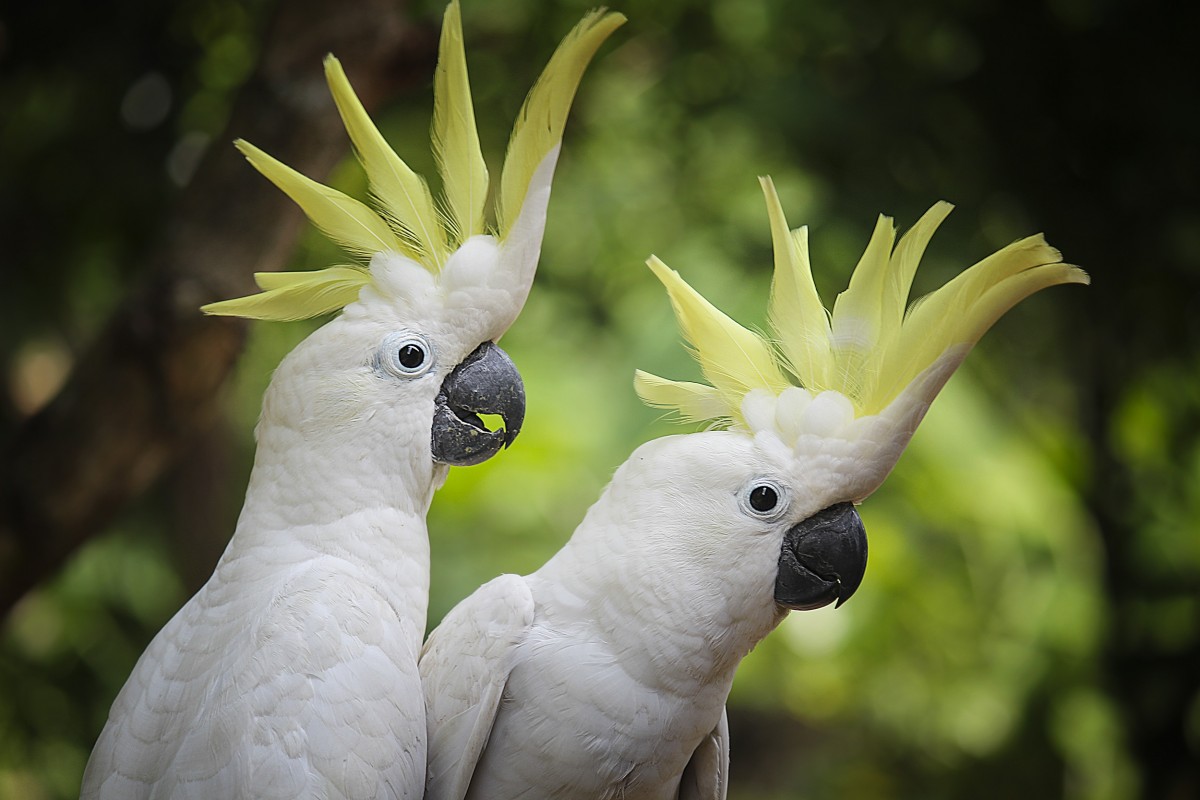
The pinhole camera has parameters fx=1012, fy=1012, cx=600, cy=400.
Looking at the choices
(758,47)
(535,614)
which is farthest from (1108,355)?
(535,614)

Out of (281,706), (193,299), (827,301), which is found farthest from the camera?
(827,301)

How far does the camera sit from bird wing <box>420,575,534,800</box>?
123 centimetres

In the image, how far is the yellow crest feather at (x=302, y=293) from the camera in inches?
52.1

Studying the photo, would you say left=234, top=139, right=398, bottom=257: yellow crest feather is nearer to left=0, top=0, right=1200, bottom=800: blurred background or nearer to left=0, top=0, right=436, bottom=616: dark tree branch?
left=0, top=0, right=436, bottom=616: dark tree branch

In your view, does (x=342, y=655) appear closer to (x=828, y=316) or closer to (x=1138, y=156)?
(x=828, y=316)

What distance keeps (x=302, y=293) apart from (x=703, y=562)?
629mm

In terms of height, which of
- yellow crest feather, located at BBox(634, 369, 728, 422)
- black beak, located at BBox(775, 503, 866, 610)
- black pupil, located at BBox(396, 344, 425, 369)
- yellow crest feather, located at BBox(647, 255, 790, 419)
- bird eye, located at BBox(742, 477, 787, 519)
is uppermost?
yellow crest feather, located at BBox(647, 255, 790, 419)

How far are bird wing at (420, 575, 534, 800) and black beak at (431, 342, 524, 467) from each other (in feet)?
0.57

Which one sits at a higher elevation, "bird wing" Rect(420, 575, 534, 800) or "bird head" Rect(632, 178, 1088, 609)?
"bird head" Rect(632, 178, 1088, 609)

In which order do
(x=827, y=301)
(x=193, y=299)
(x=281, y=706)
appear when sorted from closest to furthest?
1. (x=281, y=706)
2. (x=193, y=299)
3. (x=827, y=301)

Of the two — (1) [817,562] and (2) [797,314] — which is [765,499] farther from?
(2) [797,314]

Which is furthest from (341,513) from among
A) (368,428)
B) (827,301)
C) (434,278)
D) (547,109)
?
(827,301)

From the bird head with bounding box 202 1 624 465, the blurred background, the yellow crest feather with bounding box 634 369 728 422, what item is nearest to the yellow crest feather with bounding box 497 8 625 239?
the bird head with bounding box 202 1 624 465

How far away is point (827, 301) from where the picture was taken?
2.71 metres
